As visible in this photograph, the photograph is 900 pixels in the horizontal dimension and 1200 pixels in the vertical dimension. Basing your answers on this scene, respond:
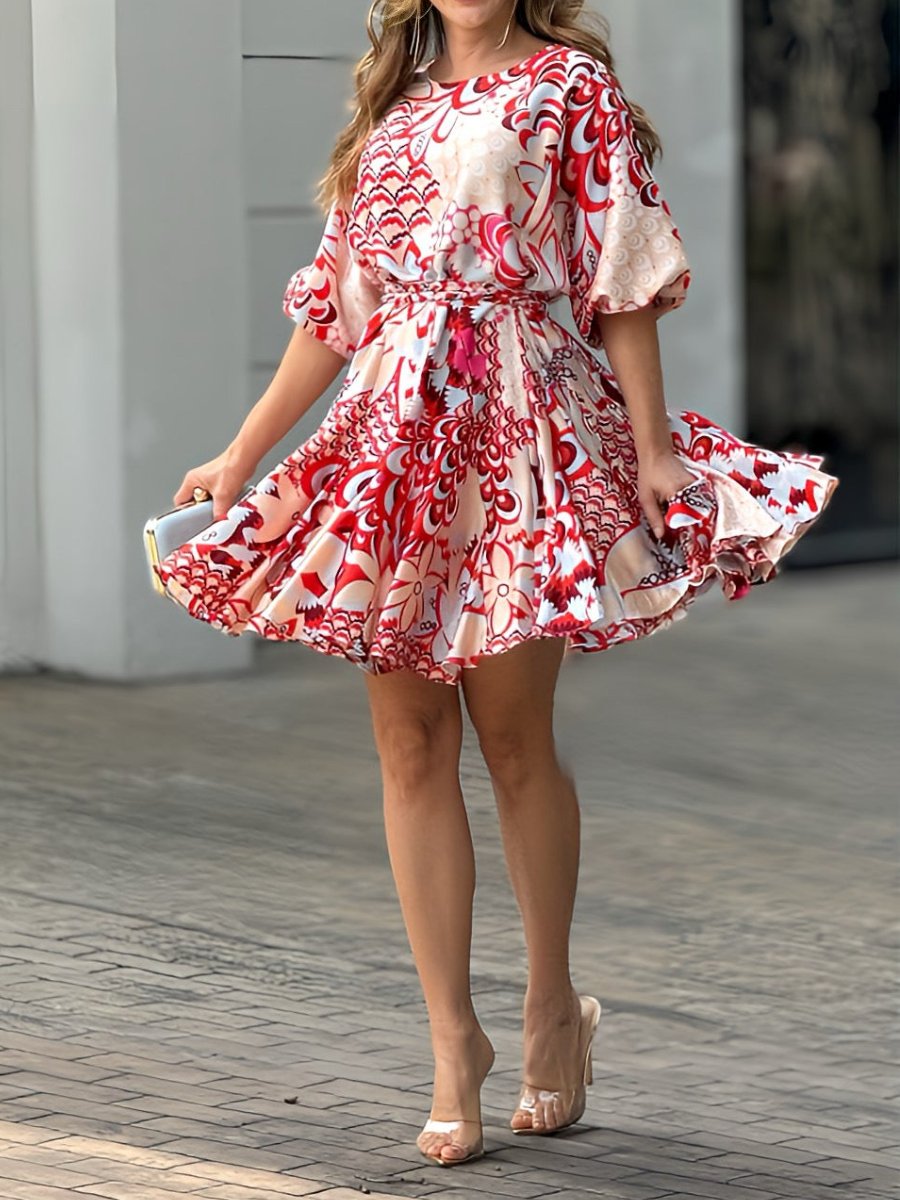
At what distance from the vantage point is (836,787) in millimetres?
6617

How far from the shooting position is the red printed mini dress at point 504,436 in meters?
3.64

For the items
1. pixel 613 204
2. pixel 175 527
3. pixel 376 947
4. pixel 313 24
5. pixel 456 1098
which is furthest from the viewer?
pixel 313 24

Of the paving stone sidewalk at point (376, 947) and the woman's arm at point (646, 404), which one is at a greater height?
the woman's arm at point (646, 404)

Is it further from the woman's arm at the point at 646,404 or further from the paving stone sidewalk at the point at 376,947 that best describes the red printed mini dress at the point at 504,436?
the paving stone sidewalk at the point at 376,947

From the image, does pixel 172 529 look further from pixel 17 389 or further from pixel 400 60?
pixel 17 389

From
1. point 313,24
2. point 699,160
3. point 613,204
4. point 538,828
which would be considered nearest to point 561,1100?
point 538,828

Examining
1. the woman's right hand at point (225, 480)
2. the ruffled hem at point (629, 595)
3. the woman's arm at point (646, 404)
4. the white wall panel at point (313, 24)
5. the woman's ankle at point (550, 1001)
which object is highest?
the white wall panel at point (313, 24)

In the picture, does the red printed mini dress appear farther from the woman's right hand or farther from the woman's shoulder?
the woman's right hand

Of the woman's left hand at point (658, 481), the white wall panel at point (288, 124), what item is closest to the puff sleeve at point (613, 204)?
the woman's left hand at point (658, 481)

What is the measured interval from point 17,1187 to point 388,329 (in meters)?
1.40

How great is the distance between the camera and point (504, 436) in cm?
368

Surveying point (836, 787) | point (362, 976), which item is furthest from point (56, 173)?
point (362, 976)

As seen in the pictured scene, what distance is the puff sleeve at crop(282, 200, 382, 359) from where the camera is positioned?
3898 mm

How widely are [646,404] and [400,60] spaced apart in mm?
681
